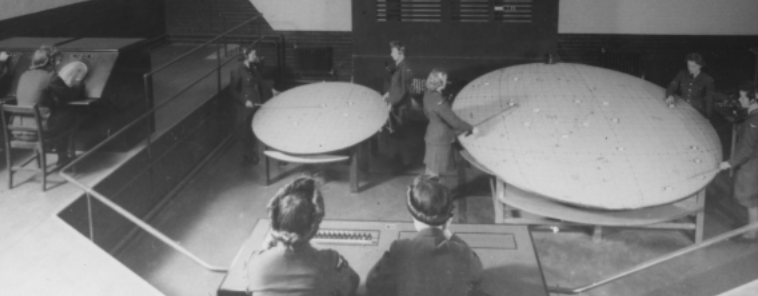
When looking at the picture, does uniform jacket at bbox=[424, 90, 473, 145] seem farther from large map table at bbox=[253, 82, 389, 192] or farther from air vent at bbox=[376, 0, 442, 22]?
air vent at bbox=[376, 0, 442, 22]

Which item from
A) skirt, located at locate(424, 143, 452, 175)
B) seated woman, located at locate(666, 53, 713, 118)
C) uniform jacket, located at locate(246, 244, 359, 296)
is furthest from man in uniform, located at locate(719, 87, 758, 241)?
uniform jacket, located at locate(246, 244, 359, 296)

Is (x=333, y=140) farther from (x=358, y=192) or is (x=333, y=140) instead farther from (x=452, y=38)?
(x=452, y=38)

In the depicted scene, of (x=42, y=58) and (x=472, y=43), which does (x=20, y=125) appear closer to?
(x=42, y=58)

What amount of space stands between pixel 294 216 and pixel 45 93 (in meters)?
2.92

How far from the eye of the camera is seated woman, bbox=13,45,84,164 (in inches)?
198

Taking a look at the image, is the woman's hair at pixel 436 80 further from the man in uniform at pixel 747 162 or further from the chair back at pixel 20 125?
the chair back at pixel 20 125

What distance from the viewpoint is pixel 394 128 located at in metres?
7.27

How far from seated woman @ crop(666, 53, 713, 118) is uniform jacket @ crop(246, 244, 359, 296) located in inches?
166

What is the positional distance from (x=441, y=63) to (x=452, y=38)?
0.29m

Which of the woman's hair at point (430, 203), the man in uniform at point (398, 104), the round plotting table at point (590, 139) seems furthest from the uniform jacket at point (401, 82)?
the woman's hair at point (430, 203)

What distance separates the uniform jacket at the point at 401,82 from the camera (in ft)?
21.4

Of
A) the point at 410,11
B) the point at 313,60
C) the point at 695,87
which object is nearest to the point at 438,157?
the point at 695,87

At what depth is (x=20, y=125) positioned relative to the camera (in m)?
5.07

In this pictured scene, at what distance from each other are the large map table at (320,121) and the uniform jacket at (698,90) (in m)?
2.51
